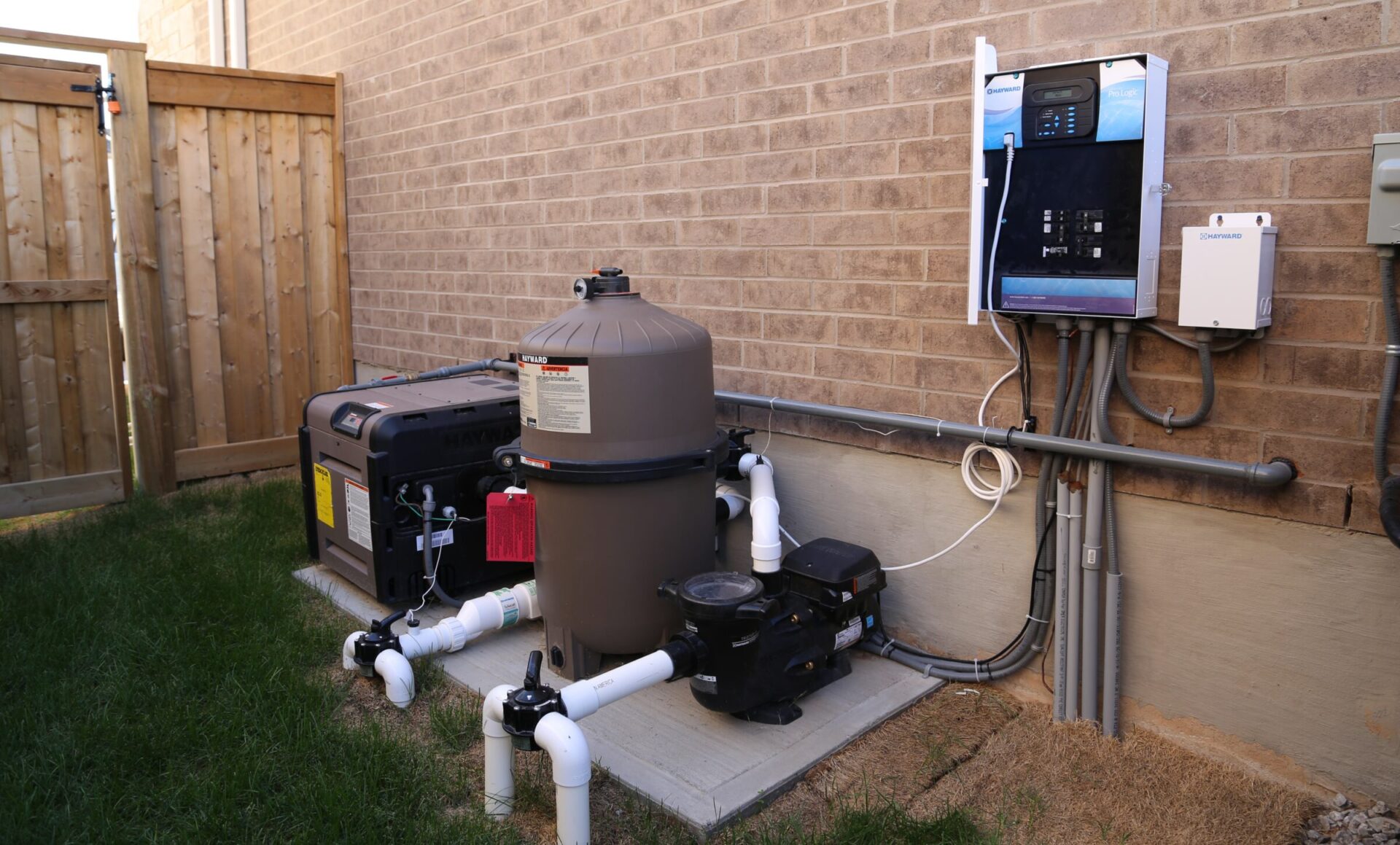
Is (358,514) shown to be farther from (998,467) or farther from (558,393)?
(998,467)

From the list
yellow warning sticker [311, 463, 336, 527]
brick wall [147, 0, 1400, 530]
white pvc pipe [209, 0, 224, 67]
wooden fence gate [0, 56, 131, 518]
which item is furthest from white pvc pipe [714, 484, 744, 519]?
white pvc pipe [209, 0, 224, 67]

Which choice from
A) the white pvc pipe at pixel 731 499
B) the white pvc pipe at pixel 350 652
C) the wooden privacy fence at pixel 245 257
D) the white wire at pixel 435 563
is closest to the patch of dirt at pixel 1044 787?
the white pvc pipe at pixel 731 499

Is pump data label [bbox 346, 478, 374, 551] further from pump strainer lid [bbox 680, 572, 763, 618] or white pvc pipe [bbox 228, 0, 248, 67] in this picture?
white pvc pipe [bbox 228, 0, 248, 67]

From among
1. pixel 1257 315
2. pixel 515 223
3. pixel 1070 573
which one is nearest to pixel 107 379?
pixel 515 223

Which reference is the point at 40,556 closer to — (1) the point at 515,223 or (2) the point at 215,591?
(2) the point at 215,591

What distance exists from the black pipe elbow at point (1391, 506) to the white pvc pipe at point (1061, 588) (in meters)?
0.77

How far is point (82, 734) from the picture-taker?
2.97 m

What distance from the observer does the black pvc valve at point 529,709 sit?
251 cm

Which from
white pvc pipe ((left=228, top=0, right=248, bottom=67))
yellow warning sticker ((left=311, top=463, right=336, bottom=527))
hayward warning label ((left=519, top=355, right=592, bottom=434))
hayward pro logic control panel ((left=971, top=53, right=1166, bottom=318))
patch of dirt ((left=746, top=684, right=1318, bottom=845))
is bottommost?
patch of dirt ((left=746, top=684, right=1318, bottom=845))

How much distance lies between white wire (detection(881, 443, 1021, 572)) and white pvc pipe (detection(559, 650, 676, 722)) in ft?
3.41

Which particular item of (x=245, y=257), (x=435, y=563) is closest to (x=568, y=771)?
(x=435, y=563)

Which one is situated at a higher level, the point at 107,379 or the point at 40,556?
the point at 107,379

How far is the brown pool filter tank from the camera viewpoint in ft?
10.2

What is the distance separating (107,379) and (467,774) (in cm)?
396
